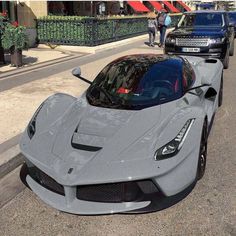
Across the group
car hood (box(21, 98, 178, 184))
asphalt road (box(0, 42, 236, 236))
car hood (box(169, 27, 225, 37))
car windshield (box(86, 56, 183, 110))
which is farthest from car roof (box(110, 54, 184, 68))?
car hood (box(169, 27, 225, 37))

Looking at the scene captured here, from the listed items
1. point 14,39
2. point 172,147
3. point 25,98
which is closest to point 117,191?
point 172,147

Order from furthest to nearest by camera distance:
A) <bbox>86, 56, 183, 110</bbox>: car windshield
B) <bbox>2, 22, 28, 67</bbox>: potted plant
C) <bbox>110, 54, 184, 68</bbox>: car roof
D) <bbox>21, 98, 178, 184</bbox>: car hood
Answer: <bbox>2, 22, 28, 67</bbox>: potted plant → <bbox>110, 54, 184, 68</bbox>: car roof → <bbox>86, 56, 183, 110</bbox>: car windshield → <bbox>21, 98, 178, 184</bbox>: car hood

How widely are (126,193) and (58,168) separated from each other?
2.09ft

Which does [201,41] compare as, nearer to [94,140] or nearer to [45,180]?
[94,140]

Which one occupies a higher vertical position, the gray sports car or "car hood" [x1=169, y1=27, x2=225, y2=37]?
"car hood" [x1=169, y1=27, x2=225, y2=37]

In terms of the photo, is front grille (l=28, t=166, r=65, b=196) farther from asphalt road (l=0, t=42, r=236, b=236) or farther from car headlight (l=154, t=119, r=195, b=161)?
car headlight (l=154, t=119, r=195, b=161)

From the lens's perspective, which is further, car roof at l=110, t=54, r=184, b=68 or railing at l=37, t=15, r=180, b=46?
railing at l=37, t=15, r=180, b=46

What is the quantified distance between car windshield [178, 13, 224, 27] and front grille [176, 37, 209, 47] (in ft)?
4.32

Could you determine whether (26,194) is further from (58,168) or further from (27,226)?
(58,168)

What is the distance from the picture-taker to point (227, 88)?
8.88 m

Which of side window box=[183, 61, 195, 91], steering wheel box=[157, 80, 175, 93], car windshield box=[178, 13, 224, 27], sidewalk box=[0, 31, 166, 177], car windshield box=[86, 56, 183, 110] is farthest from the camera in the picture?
car windshield box=[178, 13, 224, 27]

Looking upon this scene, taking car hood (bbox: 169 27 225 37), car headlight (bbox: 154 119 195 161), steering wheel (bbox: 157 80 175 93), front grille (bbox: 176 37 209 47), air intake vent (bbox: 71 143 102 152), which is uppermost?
car hood (bbox: 169 27 225 37)

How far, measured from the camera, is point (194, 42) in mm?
10531

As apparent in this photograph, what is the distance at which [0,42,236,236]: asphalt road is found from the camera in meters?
3.24
